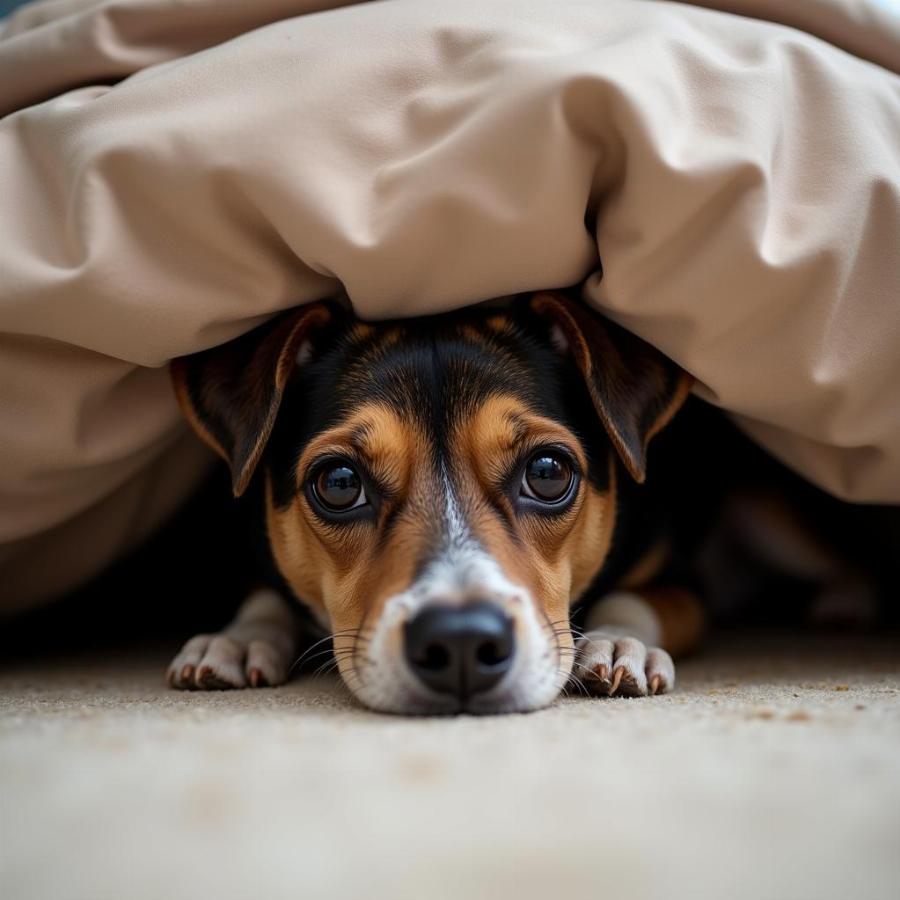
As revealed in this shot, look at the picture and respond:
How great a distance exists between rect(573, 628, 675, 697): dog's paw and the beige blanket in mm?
613

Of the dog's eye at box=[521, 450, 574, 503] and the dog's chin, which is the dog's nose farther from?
the dog's eye at box=[521, 450, 574, 503]

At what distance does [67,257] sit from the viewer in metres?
1.96

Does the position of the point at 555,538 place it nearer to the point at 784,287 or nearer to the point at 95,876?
the point at 784,287

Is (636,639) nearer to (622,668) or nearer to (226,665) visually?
(622,668)

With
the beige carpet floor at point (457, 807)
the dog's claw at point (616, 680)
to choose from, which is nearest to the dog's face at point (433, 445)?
the dog's claw at point (616, 680)

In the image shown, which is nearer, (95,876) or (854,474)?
(95,876)

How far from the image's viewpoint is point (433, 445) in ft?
7.25

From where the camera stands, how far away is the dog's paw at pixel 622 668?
2055 millimetres

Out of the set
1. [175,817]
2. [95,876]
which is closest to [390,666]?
[175,817]

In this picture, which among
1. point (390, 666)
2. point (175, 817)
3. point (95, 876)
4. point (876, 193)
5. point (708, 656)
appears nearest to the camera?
point (95, 876)

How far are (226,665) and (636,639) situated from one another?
975mm

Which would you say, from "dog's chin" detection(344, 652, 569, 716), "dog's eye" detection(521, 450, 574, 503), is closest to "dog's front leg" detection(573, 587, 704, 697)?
"dog's chin" detection(344, 652, 569, 716)

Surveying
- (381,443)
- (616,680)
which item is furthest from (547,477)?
(616,680)

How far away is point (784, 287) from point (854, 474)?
62 centimetres
